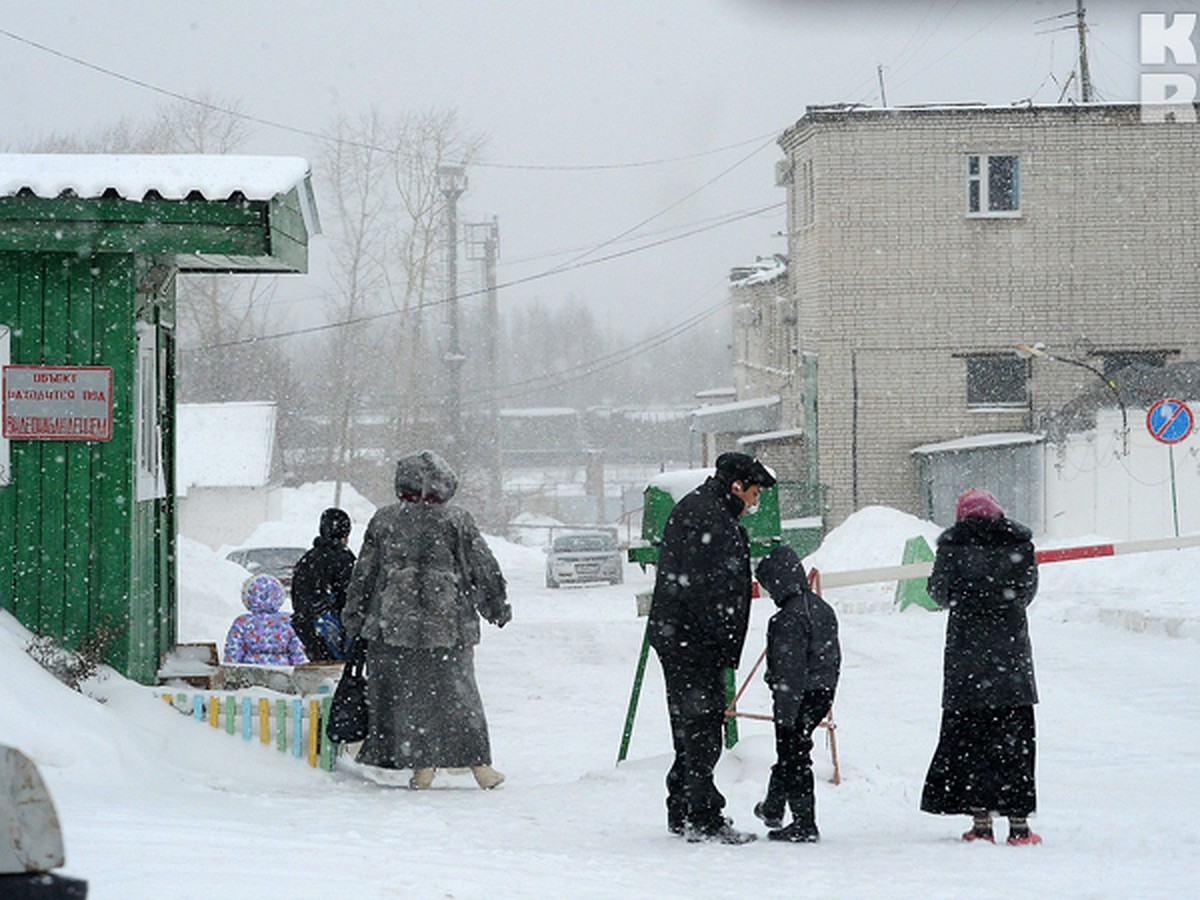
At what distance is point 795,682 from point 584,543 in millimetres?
28622

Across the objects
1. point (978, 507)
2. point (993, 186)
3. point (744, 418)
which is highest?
point (993, 186)

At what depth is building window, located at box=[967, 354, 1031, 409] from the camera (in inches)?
1271

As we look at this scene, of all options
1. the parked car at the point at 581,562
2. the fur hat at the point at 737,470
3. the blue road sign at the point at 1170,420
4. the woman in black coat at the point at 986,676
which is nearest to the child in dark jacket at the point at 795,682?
the fur hat at the point at 737,470

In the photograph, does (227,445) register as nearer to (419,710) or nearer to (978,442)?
(978,442)

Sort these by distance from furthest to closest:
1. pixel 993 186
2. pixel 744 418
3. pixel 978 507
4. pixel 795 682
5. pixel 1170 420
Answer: pixel 744 418 → pixel 993 186 → pixel 1170 420 → pixel 978 507 → pixel 795 682

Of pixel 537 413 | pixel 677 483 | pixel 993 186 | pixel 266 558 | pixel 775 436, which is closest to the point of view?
pixel 677 483

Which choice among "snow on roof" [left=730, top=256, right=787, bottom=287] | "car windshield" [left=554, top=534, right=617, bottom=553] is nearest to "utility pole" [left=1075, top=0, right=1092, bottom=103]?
"snow on roof" [left=730, top=256, right=787, bottom=287]

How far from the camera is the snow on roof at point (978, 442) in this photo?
2902 centimetres

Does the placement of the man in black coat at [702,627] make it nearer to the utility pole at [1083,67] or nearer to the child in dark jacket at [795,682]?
the child in dark jacket at [795,682]

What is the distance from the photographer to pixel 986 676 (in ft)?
21.3

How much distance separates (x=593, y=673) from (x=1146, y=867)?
30.2ft

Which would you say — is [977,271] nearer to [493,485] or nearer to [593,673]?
[593,673]

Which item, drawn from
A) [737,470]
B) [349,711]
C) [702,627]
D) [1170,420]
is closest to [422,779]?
[349,711]

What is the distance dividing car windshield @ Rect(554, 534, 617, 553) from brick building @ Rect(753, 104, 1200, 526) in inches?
210
